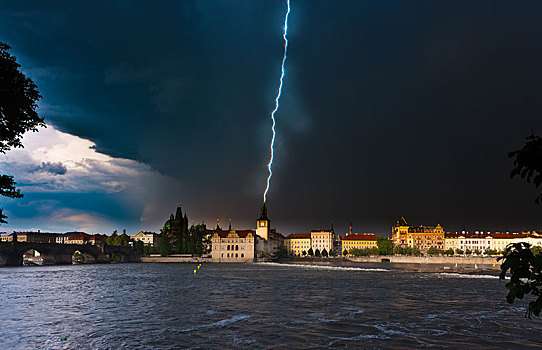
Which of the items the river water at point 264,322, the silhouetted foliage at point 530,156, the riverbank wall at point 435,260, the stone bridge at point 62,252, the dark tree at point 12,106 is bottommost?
the riverbank wall at point 435,260

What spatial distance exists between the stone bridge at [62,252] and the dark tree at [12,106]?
375 feet

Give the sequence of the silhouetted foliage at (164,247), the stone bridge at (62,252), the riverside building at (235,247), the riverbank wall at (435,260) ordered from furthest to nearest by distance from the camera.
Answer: the riverside building at (235,247), the silhouetted foliage at (164,247), the riverbank wall at (435,260), the stone bridge at (62,252)

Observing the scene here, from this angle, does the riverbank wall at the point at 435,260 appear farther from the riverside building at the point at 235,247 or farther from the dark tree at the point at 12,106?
the dark tree at the point at 12,106

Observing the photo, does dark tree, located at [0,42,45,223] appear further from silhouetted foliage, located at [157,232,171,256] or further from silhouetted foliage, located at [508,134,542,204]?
silhouetted foliage, located at [157,232,171,256]

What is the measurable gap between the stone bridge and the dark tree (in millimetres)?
114401

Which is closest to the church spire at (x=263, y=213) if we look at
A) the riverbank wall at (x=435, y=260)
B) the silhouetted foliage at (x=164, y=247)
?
the riverbank wall at (x=435, y=260)

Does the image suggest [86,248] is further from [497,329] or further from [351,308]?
[497,329]

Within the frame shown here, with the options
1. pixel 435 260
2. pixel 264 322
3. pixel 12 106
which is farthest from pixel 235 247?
pixel 12 106

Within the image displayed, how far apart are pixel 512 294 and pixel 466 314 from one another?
28085 mm

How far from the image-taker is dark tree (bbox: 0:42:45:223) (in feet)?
56.3

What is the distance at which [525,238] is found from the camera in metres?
193

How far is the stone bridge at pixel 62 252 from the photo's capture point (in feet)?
379

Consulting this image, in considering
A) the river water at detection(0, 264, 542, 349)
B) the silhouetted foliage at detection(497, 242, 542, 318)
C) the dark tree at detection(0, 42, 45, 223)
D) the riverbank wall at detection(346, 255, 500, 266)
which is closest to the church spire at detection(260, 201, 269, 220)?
the riverbank wall at detection(346, 255, 500, 266)

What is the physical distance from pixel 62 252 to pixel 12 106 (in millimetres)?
130360
